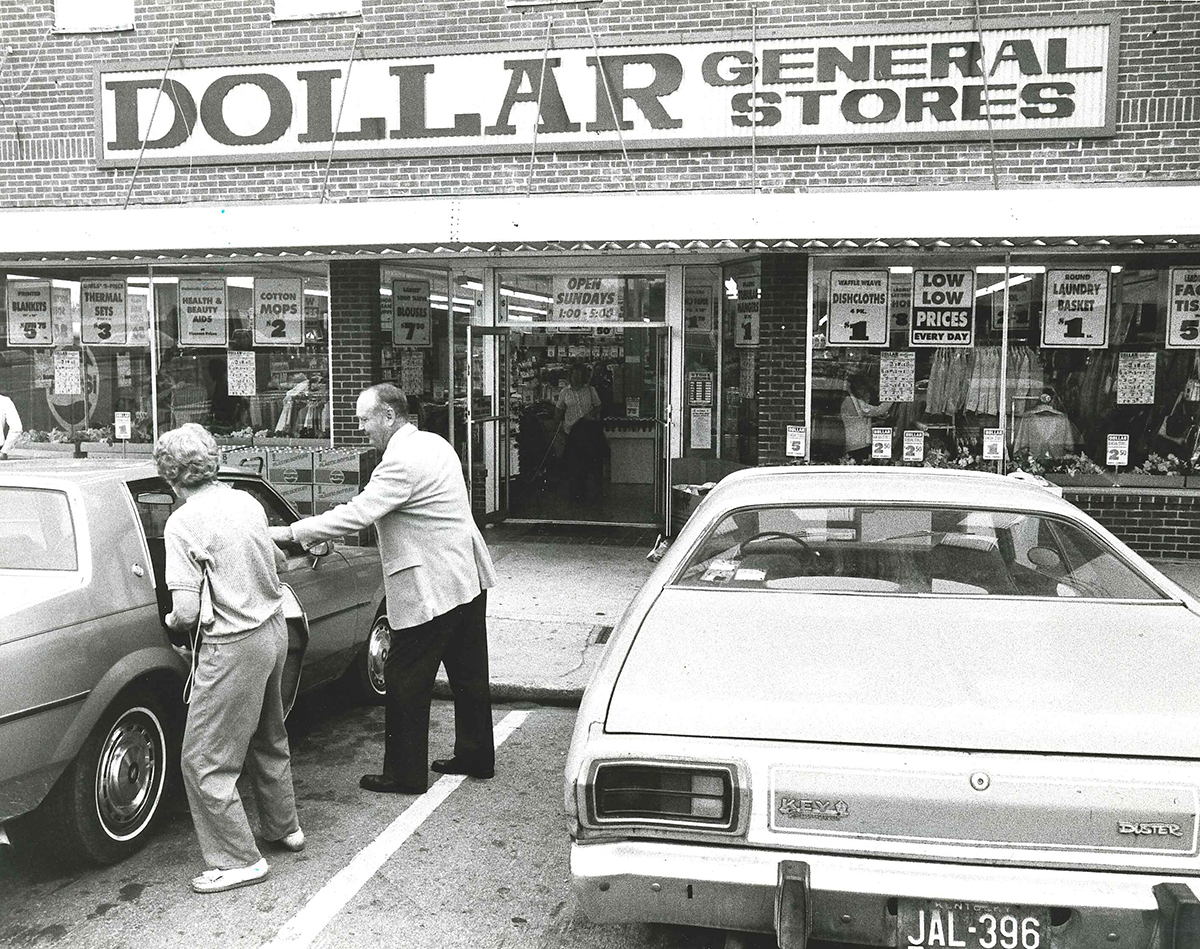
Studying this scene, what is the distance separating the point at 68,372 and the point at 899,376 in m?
9.08

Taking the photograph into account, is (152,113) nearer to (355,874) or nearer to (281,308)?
(281,308)

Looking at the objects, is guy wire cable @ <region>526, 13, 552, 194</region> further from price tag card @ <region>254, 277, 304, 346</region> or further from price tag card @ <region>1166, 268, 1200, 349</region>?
price tag card @ <region>1166, 268, 1200, 349</region>

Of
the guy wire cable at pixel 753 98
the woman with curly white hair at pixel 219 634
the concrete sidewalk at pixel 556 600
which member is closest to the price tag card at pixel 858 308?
the guy wire cable at pixel 753 98

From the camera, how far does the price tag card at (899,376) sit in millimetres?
10523

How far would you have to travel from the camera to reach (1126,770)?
113 inches

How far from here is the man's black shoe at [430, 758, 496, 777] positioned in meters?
5.24

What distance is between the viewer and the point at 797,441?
35.0 ft

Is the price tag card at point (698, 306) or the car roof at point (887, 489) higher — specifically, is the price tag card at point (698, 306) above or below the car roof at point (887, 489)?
above

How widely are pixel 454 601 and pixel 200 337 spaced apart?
327 inches

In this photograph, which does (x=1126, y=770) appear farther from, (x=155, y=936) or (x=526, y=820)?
(x=155, y=936)

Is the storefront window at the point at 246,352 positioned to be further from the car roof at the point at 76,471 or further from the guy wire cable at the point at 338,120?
the car roof at the point at 76,471

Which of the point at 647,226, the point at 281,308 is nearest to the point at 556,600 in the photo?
the point at 647,226

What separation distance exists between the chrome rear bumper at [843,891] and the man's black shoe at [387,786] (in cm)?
206

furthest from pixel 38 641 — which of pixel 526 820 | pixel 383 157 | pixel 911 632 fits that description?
pixel 383 157
